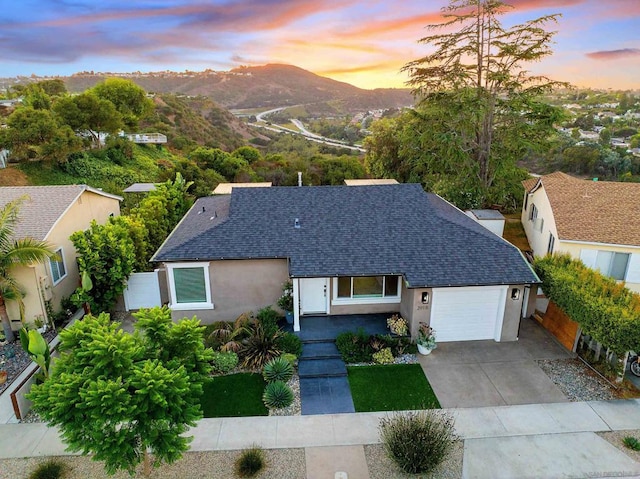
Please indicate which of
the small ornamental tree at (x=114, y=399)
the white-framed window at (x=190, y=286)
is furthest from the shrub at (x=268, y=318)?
the small ornamental tree at (x=114, y=399)

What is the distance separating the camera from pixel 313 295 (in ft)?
51.4

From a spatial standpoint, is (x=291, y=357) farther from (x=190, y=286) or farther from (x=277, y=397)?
(x=190, y=286)

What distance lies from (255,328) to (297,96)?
347 feet

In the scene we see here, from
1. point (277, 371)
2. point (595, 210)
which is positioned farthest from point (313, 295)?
point (595, 210)

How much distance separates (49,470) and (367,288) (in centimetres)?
1099

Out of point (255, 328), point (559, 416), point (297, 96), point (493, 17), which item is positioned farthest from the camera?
point (297, 96)

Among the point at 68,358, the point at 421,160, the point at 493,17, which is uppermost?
the point at 493,17

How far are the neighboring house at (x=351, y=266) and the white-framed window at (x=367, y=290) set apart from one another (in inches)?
1.5

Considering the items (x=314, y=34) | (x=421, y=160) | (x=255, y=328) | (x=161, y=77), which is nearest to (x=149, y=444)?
(x=255, y=328)

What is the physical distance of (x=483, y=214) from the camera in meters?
19.8

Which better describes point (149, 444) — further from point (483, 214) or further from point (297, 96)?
point (297, 96)

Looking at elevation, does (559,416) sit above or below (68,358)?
below

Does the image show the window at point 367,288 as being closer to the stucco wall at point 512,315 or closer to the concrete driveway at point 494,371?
the concrete driveway at point 494,371

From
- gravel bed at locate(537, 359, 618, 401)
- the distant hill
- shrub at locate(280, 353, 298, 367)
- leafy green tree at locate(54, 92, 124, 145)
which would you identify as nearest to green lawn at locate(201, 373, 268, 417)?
shrub at locate(280, 353, 298, 367)
